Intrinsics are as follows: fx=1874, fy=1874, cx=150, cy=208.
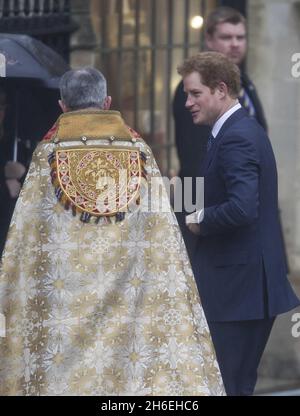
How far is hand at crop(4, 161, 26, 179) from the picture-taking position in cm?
1023

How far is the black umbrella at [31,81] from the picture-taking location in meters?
9.89

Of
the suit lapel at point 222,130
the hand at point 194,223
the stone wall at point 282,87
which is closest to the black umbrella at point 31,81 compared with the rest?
the suit lapel at point 222,130

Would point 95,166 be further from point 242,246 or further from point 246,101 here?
point 246,101

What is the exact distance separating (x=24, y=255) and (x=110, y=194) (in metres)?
0.45

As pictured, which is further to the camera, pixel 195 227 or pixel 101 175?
pixel 195 227

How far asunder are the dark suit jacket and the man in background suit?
4.13 feet

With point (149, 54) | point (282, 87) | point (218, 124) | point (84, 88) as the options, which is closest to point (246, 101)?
point (218, 124)

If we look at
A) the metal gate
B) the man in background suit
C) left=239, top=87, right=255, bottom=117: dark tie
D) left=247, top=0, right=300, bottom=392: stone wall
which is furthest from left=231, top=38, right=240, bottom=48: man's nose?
left=247, top=0, right=300, bottom=392: stone wall

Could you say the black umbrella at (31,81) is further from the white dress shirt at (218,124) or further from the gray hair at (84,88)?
the gray hair at (84,88)

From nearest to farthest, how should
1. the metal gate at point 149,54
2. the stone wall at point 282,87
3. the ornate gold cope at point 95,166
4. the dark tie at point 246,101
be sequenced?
the ornate gold cope at point 95,166
the dark tie at point 246,101
the metal gate at point 149,54
the stone wall at point 282,87

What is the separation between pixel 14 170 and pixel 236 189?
2.22 m

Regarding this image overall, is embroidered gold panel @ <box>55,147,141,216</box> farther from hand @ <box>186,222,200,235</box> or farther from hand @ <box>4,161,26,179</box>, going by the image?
hand @ <box>4,161,26,179</box>

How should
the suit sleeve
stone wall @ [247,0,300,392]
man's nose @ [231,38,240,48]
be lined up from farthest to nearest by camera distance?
1. stone wall @ [247,0,300,392]
2. man's nose @ [231,38,240,48]
3. the suit sleeve

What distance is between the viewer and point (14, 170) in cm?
1023
